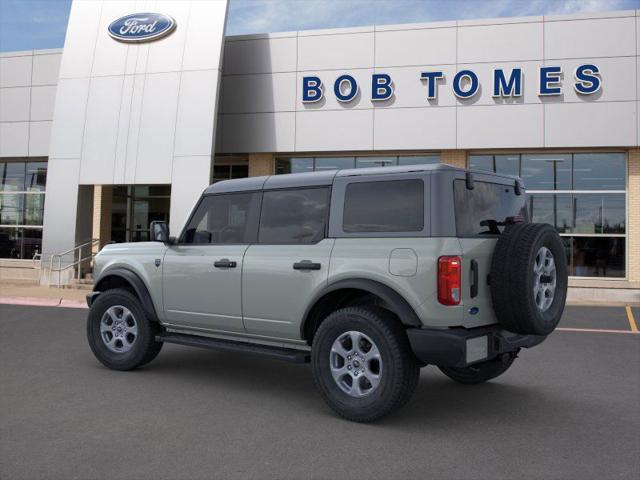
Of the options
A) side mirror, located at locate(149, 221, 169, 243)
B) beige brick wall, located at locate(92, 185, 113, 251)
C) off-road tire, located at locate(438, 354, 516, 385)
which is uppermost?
beige brick wall, located at locate(92, 185, 113, 251)

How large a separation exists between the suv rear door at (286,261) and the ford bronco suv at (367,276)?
0.5 inches

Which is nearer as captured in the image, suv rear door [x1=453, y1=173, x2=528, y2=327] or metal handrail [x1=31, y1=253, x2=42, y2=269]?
suv rear door [x1=453, y1=173, x2=528, y2=327]

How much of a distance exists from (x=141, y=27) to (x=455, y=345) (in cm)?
1731

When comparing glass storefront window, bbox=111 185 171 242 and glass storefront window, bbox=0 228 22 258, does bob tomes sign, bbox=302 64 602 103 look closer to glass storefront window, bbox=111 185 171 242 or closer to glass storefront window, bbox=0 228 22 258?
glass storefront window, bbox=111 185 171 242

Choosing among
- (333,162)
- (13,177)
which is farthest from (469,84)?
(13,177)

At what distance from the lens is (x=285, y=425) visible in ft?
16.1

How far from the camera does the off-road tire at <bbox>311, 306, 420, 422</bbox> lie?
4762mm

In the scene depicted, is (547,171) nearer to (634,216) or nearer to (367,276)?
(634,216)

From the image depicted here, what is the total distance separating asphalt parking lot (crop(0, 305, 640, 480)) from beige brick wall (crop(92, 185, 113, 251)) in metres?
14.8

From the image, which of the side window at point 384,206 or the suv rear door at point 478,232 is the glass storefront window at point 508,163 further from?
the side window at point 384,206

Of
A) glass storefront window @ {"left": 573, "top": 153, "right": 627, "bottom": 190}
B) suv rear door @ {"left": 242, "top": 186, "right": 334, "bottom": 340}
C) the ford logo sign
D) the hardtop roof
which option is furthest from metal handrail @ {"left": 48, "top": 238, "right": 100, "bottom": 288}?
glass storefront window @ {"left": 573, "top": 153, "right": 627, "bottom": 190}

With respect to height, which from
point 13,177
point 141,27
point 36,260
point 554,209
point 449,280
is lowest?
point 449,280

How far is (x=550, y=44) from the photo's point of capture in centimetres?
1747

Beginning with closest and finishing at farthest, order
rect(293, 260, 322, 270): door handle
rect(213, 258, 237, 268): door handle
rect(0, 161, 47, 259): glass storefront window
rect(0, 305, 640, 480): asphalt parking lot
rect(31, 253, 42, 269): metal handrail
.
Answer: rect(0, 305, 640, 480): asphalt parking lot < rect(293, 260, 322, 270): door handle < rect(213, 258, 237, 268): door handle < rect(31, 253, 42, 269): metal handrail < rect(0, 161, 47, 259): glass storefront window
